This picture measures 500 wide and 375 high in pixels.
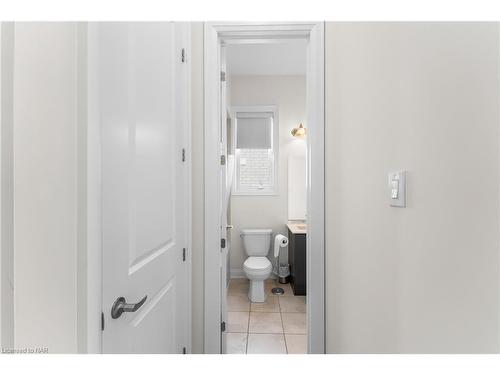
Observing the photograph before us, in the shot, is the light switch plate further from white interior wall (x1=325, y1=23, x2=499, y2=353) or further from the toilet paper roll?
the toilet paper roll

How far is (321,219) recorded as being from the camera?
138 cm

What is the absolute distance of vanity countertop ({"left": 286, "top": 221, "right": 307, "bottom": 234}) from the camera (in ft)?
9.01

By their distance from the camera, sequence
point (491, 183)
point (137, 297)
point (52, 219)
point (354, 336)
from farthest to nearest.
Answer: point (354, 336) → point (137, 297) → point (52, 219) → point (491, 183)

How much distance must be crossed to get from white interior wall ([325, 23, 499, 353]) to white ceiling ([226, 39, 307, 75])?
1646mm

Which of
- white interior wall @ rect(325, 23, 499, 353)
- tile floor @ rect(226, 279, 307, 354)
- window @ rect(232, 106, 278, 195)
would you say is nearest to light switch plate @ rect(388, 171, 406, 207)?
white interior wall @ rect(325, 23, 499, 353)

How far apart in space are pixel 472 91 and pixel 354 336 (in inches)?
40.7

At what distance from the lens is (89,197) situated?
24.3 inches

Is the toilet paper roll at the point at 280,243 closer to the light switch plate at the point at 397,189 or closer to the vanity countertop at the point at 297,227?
the vanity countertop at the point at 297,227

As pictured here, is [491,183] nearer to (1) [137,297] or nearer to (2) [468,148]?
(2) [468,148]

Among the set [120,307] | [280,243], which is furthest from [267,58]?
[120,307]

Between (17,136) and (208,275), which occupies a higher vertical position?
(17,136)

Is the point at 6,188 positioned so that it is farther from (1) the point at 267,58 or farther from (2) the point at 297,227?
(1) the point at 267,58

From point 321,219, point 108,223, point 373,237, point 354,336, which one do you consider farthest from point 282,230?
point 108,223

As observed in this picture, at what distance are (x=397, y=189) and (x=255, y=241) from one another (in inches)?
98.0
